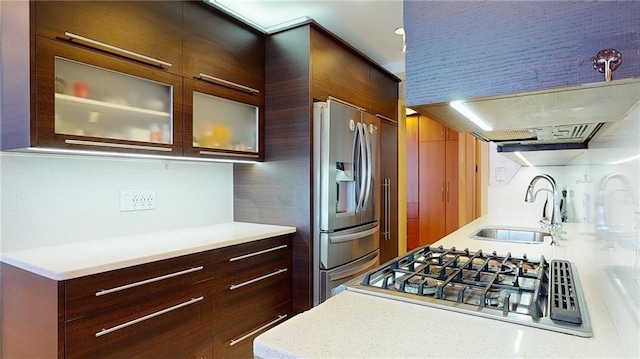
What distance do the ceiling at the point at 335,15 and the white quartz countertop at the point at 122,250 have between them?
1.36 metres

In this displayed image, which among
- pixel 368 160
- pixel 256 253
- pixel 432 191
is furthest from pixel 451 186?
pixel 256 253

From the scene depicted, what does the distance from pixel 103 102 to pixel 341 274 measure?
1.70 m

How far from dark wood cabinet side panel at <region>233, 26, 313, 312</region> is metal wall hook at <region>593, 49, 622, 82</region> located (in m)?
1.85

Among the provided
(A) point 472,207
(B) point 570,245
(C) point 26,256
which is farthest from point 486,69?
(A) point 472,207

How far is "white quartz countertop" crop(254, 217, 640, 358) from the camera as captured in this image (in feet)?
2.04

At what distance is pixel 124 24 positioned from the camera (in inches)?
65.4

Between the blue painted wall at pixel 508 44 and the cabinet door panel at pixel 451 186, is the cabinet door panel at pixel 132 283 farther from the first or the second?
the cabinet door panel at pixel 451 186

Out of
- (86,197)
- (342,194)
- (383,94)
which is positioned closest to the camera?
(86,197)

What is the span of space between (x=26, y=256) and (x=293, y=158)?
4.75 ft

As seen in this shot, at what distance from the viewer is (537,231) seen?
208 centimetres

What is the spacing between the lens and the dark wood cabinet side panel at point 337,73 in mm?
2389

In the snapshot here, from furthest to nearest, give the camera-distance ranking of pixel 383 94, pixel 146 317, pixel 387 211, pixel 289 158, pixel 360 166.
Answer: pixel 383 94 → pixel 387 211 → pixel 360 166 → pixel 289 158 → pixel 146 317

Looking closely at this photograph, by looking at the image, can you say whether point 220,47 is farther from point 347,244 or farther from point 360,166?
point 347,244

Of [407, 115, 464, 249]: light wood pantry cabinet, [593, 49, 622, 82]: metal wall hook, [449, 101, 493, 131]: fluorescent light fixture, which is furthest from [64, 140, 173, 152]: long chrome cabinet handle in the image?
[407, 115, 464, 249]: light wood pantry cabinet
